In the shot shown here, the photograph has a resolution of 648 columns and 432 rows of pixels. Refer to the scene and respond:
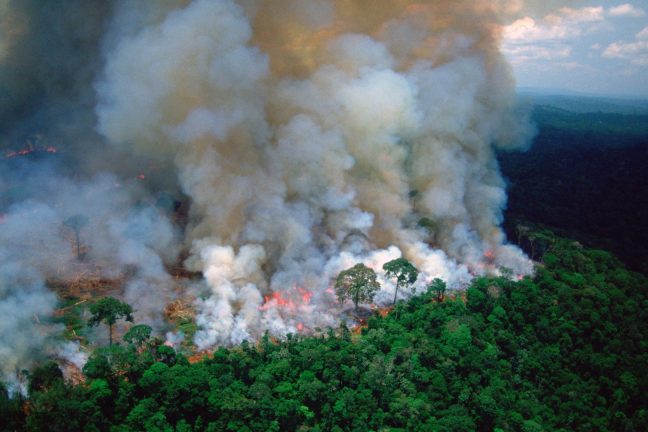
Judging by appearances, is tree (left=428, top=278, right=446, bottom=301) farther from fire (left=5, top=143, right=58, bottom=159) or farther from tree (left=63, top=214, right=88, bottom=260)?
fire (left=5, top=143, right=58, bottom=159)

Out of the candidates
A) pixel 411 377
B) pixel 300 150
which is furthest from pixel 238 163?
pixel 411 377

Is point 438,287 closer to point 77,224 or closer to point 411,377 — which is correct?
→ point 411,377

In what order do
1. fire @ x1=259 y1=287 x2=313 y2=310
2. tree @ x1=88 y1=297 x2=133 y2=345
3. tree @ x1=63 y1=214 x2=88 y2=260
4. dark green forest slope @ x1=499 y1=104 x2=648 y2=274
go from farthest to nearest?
dark green forest slope @ x1=499 y1=104 x2=648 y2=274 → tree @ x1=63 y1=214 x2=88 y2=260 → fire @ x1=259 y1=287 x2=313 y2=310 → tree @ x1=88 y1=297 x2=133 y2=345

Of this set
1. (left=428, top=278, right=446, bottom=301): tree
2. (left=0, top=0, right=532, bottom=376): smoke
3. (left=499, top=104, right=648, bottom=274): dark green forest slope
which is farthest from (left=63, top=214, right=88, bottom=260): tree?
(left=499, top=104, right=648, bottom=274): dark green forest slope

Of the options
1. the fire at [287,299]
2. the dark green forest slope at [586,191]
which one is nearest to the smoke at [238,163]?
the fire at [287,299]

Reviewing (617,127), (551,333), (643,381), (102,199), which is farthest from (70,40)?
(617,127)

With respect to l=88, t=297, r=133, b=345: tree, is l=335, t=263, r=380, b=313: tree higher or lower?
higher
